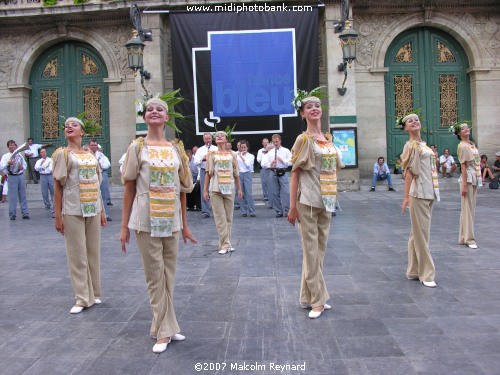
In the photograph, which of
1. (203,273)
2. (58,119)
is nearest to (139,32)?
(58,119)

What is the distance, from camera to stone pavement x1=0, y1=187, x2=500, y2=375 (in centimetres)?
356

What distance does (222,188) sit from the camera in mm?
7910

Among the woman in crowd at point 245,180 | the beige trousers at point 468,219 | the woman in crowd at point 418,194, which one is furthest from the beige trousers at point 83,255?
the woman in crowd at point 245,180

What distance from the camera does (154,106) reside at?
13.2 feet

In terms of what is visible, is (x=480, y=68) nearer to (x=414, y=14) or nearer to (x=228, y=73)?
(x=414, y=14)

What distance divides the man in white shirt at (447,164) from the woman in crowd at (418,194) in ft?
41.8

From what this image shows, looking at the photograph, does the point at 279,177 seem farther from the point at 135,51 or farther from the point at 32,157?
the point at 32,157

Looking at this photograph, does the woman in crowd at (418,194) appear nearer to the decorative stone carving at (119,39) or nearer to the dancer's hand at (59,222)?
the dancer's hand at (59,222)

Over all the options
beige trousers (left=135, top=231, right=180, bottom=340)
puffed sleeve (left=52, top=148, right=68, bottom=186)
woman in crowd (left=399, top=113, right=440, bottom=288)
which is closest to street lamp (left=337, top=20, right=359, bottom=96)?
woman in crowd (left=399, top=113, right=440, bottom=288)

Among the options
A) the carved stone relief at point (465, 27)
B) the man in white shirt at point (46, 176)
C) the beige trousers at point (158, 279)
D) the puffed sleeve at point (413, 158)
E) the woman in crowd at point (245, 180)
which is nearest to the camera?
the beige trousers at point (158, 279)

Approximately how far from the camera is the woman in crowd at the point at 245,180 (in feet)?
39.9

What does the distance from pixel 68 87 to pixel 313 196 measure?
55.4 ft

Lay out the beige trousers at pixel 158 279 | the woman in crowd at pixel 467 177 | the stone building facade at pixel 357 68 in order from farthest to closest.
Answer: the stone building facade at pixel 357 68 → the woman in crowd at pixel 467 177 → the beige trousers at pixel 158 279

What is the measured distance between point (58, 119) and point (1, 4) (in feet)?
15.1
